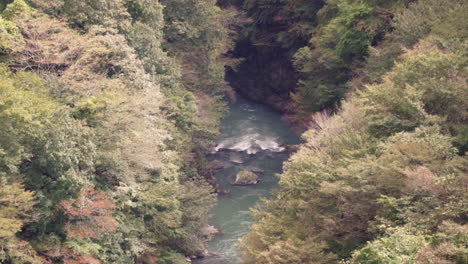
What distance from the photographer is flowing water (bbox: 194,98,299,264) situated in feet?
79.7

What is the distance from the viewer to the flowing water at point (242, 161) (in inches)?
956

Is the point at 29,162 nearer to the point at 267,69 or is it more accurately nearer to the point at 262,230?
the point at 262,230

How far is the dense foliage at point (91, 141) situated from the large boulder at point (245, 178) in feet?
Answer: 17.7

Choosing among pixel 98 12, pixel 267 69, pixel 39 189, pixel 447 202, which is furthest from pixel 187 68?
pixel 447 202

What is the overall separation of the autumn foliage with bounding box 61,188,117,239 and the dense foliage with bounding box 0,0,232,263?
3cm

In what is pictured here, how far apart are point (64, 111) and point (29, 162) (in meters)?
1.85

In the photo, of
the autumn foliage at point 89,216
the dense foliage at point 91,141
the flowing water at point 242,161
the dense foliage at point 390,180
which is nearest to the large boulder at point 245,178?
the flowing water at point 242,161

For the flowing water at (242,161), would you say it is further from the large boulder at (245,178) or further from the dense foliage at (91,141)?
the dense foliage at (91,141)

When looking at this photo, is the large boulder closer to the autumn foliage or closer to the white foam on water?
the white foam on water

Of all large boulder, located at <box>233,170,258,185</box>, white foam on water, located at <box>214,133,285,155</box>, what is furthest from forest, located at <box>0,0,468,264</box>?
white foam on water, located at <box>214,133,285,155</box>

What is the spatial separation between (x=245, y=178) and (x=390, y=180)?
16921 mm

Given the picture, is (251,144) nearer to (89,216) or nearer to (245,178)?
(245,178)

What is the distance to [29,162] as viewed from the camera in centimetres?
1422

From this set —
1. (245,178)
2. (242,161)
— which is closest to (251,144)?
(242,161)
